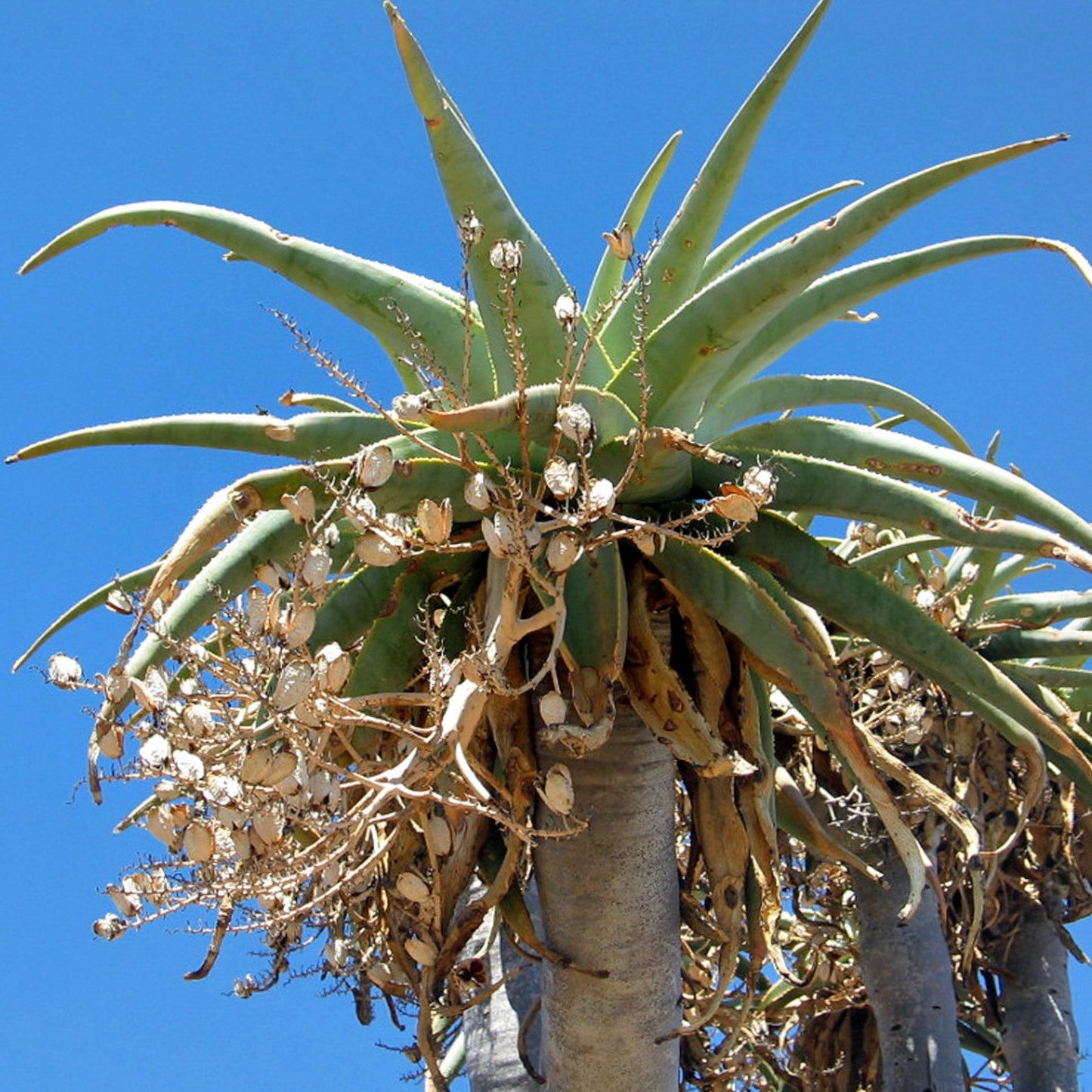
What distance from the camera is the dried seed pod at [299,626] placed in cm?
237

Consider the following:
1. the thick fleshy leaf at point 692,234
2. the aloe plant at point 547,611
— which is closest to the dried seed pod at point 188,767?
the aloe plant at point 547,611

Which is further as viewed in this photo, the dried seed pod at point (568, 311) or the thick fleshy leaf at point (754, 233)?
the thick fleshy leaf at point (754, 233)

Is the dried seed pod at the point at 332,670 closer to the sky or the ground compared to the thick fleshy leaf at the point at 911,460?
closer to the ground

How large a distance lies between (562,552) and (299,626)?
0.45 metres

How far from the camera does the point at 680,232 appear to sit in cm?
302

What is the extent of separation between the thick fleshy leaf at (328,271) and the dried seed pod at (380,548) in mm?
631

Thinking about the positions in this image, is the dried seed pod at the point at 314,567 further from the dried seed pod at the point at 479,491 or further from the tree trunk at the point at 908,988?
the tree trunk at the point at 908,988

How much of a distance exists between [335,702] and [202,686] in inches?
19.4

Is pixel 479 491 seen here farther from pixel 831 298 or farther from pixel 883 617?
pixel 831 298

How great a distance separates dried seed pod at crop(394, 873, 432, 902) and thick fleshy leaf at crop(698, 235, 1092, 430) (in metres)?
1.04

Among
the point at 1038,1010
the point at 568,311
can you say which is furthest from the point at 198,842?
the point at 1038,1010

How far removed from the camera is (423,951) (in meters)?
2.94

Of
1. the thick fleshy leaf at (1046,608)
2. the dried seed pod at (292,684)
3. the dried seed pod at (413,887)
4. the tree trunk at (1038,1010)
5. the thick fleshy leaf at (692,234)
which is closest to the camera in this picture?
the dried seed pod at (292,684)

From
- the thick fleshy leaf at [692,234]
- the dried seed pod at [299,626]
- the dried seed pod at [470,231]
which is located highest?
the thick fleshy leaf at [692,234]
